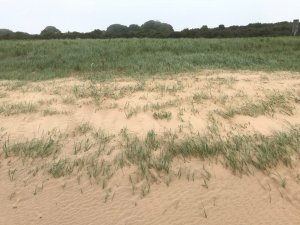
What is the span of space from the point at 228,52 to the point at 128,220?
36.0 ft

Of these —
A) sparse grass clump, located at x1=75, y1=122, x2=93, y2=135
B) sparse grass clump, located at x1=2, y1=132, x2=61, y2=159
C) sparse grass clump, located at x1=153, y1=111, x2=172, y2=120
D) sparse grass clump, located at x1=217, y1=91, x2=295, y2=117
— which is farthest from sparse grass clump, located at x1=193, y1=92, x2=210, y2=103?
sparse grass clump, located at x1=2, y1=132, x2=61, y2=159

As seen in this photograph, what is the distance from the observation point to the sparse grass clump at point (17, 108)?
6500mm

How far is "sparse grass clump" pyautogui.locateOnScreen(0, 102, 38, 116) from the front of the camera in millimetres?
6500

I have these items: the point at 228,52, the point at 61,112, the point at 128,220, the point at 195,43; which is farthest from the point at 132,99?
the point at 195,43

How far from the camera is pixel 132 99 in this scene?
7098 millimetres

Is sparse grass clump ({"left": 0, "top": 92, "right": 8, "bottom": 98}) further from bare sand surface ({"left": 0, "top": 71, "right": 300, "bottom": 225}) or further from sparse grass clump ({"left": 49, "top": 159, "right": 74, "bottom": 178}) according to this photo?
sparse grass clump ({"left": 49, "top": 159, "right": 74, "bottom": 178})

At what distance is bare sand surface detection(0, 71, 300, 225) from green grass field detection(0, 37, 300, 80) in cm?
276

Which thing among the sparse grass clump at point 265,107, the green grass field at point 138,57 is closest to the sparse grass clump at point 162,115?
the sparse grass clump at point 265,107

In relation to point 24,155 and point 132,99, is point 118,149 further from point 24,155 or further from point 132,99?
point 132,99

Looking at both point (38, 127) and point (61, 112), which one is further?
point (61, 112)

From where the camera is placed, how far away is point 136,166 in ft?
15.2

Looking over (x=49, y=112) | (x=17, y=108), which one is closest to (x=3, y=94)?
(x=17, y=108)

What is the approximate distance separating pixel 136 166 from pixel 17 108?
3.07 meters

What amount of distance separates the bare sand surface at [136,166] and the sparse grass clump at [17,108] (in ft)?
0.07
